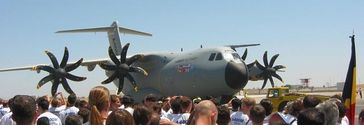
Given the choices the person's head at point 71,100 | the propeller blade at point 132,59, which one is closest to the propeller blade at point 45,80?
the propeller blade at point 132,59

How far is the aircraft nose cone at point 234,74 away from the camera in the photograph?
21.0 m

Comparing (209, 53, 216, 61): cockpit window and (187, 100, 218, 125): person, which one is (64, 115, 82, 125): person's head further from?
(209, 53, 216, 61): cockpit window

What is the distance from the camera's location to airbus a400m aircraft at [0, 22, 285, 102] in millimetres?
21344

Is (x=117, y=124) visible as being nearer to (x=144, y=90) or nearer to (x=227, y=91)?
(x=227, y=91)

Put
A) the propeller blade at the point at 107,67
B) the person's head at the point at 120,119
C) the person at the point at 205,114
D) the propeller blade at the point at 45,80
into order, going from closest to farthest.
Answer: the person's head at the point at 120,119 < the person at the point at 205,114 < the propeller blade at the point at 107,67 < the propeller blade at the point at 45,80

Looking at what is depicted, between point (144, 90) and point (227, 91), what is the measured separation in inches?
213

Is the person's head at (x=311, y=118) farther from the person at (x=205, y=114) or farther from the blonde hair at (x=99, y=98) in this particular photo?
the blonde hair at (x=99, y=98)

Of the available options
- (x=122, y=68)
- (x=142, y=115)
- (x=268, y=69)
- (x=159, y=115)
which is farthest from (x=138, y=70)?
(x=142, y=115)

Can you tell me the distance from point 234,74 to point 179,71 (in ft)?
10.3

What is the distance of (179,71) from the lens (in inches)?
902

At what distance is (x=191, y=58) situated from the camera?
22.6 meters

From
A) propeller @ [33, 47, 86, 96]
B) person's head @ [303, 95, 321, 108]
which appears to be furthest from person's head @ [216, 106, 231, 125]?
propeller @ [33, 47, 86, 96]

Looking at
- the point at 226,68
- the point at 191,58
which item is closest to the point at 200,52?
the point at 191,58

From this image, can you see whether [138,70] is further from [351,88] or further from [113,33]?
[351,88]
